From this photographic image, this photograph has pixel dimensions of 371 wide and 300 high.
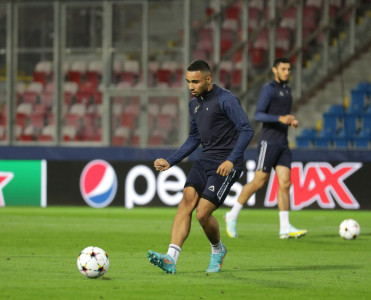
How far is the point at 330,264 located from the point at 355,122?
1265 centimetres

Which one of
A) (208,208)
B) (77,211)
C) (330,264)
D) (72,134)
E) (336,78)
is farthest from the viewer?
(336,78)

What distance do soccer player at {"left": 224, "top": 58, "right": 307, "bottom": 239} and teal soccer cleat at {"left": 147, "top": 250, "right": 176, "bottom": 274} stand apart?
4.10 m

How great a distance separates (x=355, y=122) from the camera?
21.6 metres

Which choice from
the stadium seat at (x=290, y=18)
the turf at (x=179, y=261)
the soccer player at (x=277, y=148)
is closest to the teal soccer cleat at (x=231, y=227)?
the soccer player at (x=277, y=148)

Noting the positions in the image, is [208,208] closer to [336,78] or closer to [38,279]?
[38,279]

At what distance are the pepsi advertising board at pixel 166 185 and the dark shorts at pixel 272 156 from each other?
564 centimetres

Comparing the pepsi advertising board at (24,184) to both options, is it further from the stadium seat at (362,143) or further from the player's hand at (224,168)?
the player's hand at (224,168)

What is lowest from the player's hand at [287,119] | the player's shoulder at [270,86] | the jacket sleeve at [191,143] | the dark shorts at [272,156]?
the dark shorts at [272,156]

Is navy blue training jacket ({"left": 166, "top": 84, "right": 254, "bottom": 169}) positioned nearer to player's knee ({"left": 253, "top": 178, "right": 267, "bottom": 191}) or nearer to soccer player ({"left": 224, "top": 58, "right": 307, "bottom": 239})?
soccer player ({"left": 224, "top": 58, "right": 307, "bottom": 239})

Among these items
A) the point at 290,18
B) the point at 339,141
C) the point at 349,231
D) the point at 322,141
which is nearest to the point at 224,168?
the point at 349,231

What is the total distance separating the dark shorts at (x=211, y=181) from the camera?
27.2 feet

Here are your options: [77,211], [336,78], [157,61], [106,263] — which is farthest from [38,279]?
[336,78]

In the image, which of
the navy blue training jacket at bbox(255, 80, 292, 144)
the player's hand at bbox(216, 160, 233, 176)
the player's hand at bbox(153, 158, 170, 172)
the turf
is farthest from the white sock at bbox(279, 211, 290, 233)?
the player's hand at bbox(216, 160, 233, 176)

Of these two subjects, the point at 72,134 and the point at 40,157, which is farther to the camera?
the point at 72,134
